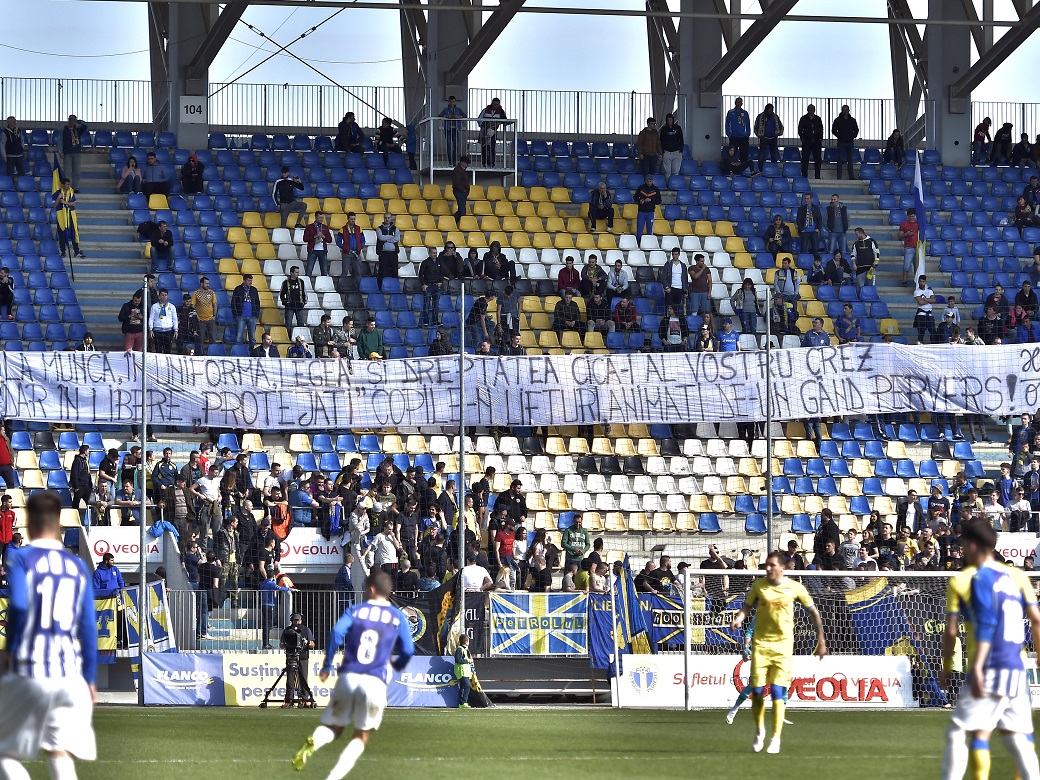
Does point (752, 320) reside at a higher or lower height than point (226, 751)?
higher

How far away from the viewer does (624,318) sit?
3114cm

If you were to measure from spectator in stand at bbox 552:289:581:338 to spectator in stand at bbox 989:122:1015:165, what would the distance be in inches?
537

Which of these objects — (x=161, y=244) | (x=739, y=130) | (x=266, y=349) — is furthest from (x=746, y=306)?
(x=161, y=244)

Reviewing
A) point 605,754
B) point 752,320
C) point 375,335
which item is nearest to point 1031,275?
point 752,320

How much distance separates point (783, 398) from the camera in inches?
1049

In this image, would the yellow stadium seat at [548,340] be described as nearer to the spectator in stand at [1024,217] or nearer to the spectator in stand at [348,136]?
the spectator in stand at [348,136]

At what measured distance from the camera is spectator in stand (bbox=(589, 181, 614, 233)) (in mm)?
35656

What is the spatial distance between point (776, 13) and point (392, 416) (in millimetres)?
14435

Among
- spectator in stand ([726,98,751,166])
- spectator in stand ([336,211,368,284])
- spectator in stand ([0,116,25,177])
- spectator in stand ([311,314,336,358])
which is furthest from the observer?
spectator in stand ([726,98,751,166])

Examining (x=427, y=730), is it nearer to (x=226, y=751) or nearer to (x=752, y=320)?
(x=226, y=751)

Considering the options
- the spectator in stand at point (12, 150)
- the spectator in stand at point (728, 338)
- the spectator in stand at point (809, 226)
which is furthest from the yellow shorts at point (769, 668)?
the spectator in stand at point (12, 150)

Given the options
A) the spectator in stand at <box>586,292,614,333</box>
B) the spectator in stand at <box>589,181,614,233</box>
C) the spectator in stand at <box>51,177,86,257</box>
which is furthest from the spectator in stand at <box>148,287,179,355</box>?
the spectator in stand at <box>589,181,614,233</box>

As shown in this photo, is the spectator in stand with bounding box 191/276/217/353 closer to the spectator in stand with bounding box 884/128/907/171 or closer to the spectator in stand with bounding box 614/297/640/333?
the spectator in stand with bounding box 614/297/640/333

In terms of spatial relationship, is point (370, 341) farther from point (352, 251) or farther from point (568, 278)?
point (568, 278)
